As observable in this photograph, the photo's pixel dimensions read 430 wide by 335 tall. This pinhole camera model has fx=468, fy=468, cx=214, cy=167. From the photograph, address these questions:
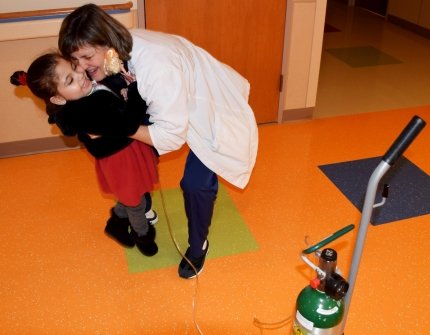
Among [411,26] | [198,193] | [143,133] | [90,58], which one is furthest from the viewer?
[411,26]

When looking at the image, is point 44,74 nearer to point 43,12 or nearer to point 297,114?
point 43,12

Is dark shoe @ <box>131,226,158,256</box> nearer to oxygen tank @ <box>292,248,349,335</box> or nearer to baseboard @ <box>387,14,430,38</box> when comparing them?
oxygen tank @ <box>292,248,349,335</box>

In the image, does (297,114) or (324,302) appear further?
(297,114)

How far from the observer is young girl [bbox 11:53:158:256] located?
56.1 inches

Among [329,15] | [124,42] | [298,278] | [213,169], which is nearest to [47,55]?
[124,42]

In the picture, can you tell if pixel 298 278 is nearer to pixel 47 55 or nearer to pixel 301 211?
pixel 301 211

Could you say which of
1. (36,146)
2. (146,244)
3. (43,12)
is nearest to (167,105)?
(146,244)

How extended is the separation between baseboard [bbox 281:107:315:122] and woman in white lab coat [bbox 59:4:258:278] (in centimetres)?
144

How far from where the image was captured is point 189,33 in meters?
2.75

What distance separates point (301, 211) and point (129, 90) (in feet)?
3.83

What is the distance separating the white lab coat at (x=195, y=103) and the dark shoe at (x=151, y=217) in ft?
1.94

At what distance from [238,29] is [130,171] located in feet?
4.68

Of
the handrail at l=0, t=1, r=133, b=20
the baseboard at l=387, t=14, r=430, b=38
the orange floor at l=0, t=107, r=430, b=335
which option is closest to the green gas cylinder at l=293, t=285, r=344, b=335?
the orange floor at l=0, t=107, r=430, b=335

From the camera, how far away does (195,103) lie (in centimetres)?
158
